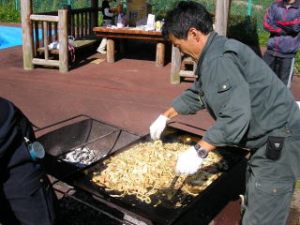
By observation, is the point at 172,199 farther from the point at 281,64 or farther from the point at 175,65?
the point at 175,65

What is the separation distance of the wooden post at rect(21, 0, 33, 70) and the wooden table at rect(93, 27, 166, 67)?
150 cm

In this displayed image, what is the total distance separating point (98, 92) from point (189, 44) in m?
4.88

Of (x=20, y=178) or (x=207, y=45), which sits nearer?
(x=20, y=178)

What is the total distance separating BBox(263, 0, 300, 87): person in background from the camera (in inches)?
255

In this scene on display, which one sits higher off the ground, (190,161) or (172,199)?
(190,161)

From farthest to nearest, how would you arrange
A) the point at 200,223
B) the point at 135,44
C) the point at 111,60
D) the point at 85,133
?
the point at 135,44
the point at 111,60
the point at 85,133
the point at 200,223

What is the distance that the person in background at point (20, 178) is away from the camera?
190 cm

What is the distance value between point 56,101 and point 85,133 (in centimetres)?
266

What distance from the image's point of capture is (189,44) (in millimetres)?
2459

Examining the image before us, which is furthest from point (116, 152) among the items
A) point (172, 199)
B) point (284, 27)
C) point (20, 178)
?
point (284, 27)

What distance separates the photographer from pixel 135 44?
11.9 meters

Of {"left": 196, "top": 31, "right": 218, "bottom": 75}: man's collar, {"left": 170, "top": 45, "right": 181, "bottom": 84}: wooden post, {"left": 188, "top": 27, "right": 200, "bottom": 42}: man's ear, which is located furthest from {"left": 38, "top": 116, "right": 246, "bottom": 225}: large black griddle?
{"left": 170, "top": 45, "right": 181, "bottom": 84}: wooden post

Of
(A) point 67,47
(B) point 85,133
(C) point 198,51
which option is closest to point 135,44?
(A) point 67,47

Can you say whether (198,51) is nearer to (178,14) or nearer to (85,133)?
(178,14)
